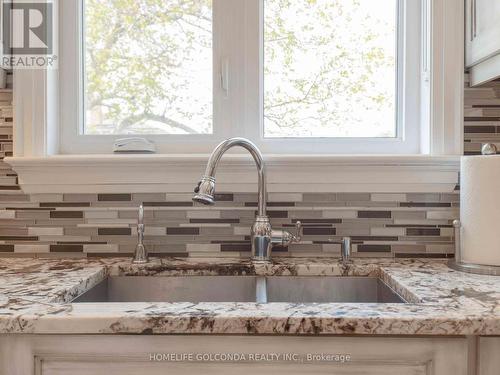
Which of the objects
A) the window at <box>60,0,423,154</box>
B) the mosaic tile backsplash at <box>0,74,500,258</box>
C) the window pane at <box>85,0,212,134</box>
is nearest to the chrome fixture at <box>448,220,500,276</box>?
the mosaic tile backsplash at <box>0,74,500,258</box>

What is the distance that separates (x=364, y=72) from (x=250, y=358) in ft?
3.46

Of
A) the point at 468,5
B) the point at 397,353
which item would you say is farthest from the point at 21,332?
the point at 468,5

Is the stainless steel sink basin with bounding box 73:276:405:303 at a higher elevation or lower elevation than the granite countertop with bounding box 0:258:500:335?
lower

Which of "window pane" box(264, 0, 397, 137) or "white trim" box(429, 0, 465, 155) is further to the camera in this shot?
"window pane" box(264, 0, 397, 137)

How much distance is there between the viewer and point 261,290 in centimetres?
142

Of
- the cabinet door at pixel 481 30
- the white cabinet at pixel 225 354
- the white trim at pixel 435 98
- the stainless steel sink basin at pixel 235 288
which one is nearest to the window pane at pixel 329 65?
the white trim at pixel 435 98

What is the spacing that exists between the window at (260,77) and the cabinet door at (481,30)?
0.21 m

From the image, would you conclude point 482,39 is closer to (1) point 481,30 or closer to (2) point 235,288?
(1) point 481,30

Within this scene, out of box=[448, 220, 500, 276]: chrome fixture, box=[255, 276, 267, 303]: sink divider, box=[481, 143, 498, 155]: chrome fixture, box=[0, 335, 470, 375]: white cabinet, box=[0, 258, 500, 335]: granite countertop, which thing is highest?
box=[481, 143, 498, 155]: chrome fixture

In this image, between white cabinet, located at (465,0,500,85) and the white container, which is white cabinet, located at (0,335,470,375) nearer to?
the white container

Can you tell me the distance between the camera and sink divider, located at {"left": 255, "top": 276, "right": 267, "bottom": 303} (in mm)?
1370

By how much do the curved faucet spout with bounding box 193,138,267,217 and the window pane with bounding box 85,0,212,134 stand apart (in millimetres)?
297

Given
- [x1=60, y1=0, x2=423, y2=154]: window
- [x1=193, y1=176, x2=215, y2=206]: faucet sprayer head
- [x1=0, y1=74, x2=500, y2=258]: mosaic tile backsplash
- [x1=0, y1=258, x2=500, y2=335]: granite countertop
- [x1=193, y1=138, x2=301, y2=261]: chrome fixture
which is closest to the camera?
[x1=0, y1=258, x2=500, y2=335]: granite countertop

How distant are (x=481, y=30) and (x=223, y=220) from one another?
34.7 inches
